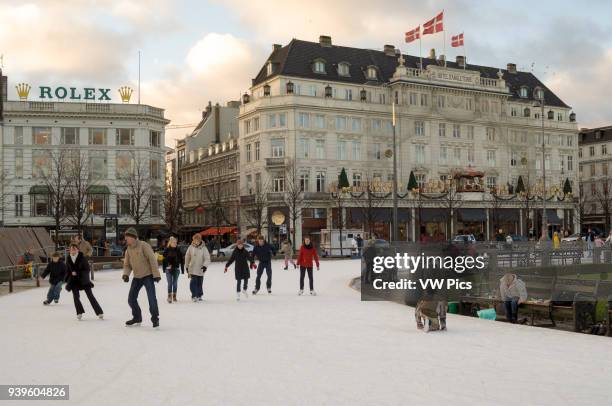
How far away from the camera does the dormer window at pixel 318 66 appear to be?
72.3 m

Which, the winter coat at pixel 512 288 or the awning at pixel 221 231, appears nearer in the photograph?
the winter coat at pixel 512 288

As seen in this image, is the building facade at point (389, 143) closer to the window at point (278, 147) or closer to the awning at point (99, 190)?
the window at point (278, 147)

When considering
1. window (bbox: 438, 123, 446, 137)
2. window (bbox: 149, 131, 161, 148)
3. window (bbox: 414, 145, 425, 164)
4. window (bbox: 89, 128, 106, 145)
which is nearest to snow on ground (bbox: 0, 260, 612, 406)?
window (bbox: 89, 128, 106, 145)

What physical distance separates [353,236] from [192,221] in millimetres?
34709

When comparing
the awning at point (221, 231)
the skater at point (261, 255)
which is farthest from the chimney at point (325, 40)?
the skater at point (261, 255)

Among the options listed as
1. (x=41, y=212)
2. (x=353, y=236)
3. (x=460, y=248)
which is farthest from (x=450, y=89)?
(x=460, y=248)

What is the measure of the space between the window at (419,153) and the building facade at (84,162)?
26264 millimetres

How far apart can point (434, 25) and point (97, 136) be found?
99.4 feet

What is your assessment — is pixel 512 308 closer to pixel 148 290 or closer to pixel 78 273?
pixel 148 290

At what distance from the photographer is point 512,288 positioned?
15547mm

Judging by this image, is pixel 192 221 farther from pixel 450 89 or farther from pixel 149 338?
pixel 149 338

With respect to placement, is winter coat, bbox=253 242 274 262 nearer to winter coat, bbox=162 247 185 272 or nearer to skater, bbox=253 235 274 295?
skater, bbox=253 235 274 295

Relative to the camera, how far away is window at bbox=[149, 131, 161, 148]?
66.7 m

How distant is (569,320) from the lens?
51.4ft
